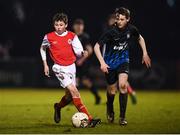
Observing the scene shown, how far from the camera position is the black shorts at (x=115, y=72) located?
11.6m

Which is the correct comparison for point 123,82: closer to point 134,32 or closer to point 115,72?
point 115,72

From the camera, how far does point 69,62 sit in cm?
1137

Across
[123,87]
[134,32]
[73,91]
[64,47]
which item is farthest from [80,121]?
[134,32]

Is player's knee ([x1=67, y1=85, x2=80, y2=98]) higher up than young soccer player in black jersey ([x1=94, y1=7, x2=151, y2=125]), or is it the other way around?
young soccer player in black jersey ([x1=94, y1=7, x2=151, y2=125])

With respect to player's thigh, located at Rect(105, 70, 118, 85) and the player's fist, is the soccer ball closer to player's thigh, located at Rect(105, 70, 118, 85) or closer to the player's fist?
the player's fist

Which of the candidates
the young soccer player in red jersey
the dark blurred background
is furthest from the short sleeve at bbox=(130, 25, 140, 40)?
the dark blurred background

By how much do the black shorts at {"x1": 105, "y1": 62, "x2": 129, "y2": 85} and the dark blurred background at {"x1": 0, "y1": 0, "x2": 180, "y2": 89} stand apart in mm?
14621

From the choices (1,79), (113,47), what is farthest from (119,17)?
(1,79)

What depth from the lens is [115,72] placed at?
11781 millimetres

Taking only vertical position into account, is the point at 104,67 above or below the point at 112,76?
above

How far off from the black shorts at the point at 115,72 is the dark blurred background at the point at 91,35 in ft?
48.0

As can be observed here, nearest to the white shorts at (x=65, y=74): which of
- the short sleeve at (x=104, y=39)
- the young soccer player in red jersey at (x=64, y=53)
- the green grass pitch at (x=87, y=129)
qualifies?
the young soccer player in red jersey at (x=64, y=53)

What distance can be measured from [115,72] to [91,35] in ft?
55.7

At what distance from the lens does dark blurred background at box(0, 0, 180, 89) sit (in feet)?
87.9
